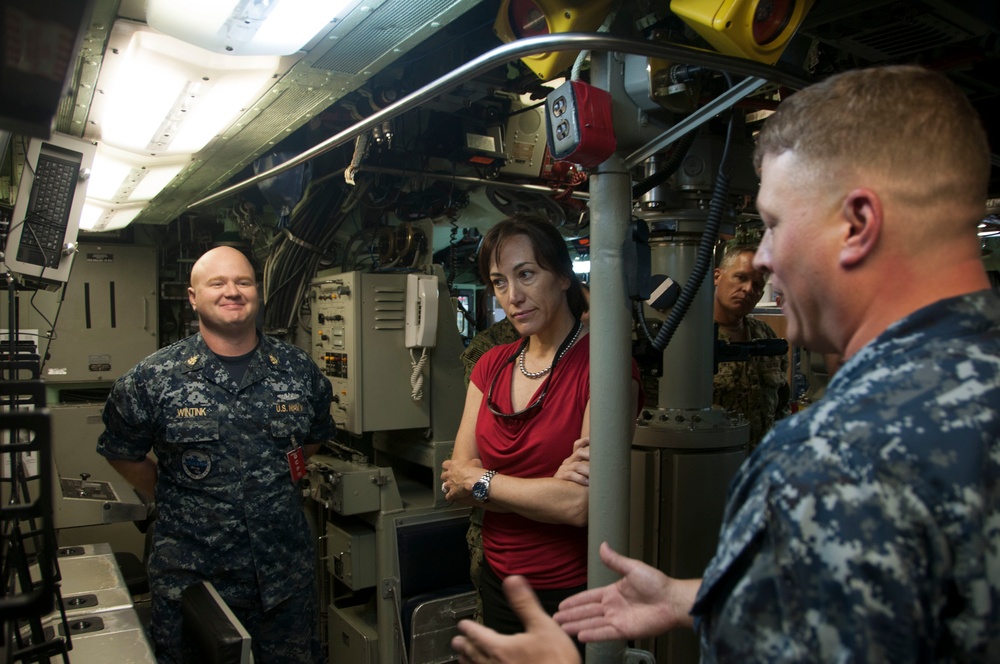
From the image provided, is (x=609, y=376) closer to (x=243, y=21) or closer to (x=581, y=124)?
(x=581, y=124)

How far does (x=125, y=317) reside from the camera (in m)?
4.85

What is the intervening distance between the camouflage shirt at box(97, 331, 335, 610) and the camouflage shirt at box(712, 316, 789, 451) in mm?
2182

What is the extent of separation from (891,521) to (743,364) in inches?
126

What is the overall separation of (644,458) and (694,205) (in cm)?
89

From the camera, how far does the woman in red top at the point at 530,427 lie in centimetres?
198

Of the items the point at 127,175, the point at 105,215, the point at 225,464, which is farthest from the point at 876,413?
the point at 105,215

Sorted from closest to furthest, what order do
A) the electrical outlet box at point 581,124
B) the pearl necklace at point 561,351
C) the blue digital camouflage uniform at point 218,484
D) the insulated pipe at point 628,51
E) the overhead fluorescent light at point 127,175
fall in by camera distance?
the insulated pipe at point 628,51 → the electrical outlet box at point 581,124 → the pearl necklace at point 561,351 → the blue digital camouflage uniform at point 218,484 → the overhead fluorescent light at point 127,175

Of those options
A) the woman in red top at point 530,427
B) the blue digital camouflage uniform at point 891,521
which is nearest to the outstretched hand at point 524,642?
the blue digital camouflage uniform at point 891,521

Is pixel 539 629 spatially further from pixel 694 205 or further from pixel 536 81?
pixel 536 81

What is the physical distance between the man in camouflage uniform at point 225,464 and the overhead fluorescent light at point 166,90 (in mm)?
569

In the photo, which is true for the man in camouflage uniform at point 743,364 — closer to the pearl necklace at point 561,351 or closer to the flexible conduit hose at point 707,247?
the pearl necklace at point 561,351

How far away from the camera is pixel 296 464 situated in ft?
9.71

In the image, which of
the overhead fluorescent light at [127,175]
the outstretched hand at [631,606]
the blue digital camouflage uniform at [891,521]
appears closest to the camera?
the blue digital camouflage uniform at [891,521]

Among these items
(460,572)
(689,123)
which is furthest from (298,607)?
(689,123)
